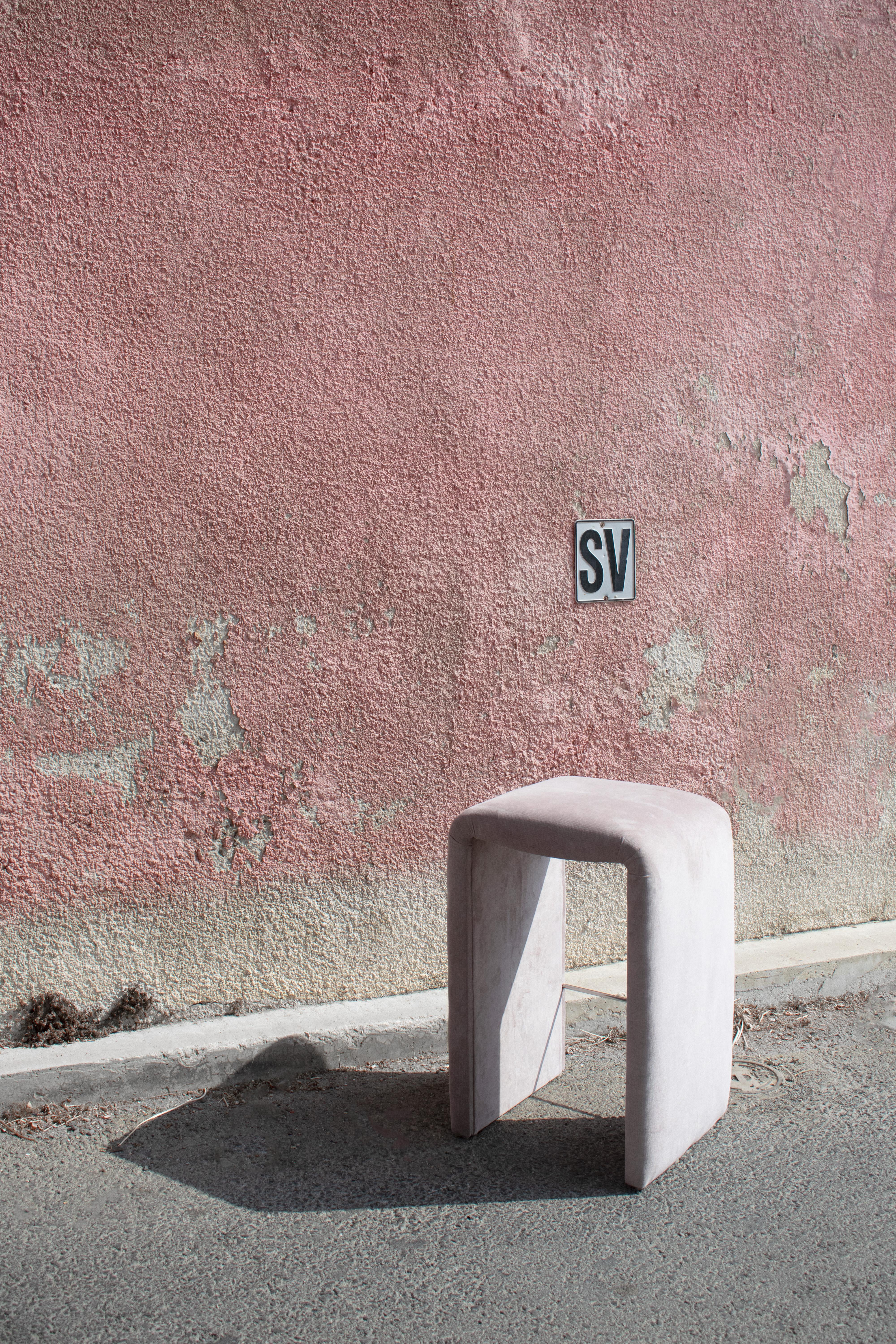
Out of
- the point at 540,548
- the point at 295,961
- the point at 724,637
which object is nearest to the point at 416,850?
the point at 295,961

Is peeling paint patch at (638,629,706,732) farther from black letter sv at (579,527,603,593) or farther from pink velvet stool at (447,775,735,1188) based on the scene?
pink velvet stool at (447,775,735,1188)

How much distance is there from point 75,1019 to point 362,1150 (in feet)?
2.96

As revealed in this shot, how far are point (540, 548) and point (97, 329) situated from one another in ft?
4.69

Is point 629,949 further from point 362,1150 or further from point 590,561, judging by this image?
point 590,561

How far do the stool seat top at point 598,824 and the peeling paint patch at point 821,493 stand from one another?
4.54ft

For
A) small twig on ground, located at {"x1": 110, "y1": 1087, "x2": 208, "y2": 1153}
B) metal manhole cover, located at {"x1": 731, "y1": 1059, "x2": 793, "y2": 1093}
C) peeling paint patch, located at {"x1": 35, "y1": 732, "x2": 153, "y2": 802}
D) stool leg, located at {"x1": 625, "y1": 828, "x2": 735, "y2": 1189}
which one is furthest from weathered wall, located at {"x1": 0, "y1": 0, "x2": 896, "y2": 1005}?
stool leg, located at {"x1": 625, "y1": 828, "x2": 735, "y2": 1189}

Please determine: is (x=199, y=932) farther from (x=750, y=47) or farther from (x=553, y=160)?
(x=750, y=47)

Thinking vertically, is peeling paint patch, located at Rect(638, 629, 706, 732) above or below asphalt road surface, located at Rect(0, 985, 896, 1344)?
above

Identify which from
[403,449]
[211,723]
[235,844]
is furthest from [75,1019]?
[403,449]

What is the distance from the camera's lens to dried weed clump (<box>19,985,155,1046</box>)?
300cm

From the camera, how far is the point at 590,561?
3.48m

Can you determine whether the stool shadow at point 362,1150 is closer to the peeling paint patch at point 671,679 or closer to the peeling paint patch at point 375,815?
the peeling paint patch at point 375,815

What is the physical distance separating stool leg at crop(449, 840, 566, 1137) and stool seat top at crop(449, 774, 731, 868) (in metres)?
0.09

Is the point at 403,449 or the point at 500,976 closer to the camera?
the point at 500,976
